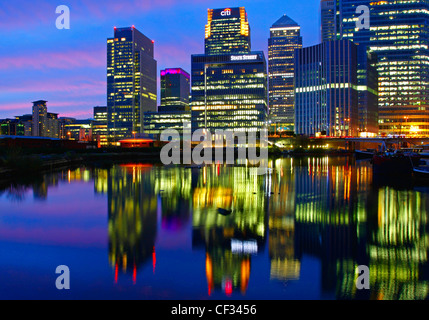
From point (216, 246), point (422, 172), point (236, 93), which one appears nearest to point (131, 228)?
point (216, 246)

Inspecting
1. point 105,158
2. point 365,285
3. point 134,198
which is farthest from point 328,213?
point 105,158

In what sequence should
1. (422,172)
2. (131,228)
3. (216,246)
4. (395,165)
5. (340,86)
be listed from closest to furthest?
(216,246), (131,228), (422,172), (395,165), (340,86)

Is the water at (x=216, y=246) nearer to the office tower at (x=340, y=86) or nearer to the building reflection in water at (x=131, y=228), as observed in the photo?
the building reflection in water at (x=131, y=228)

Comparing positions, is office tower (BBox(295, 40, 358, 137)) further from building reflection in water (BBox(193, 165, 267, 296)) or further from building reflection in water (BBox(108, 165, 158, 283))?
building reflection in water (BBox(108, 165, 158, 283))

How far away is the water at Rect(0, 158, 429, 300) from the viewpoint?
41.7ft

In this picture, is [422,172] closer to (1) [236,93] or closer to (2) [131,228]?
(2) [131,228]

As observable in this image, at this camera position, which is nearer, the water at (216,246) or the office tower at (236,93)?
the water at (216,246)

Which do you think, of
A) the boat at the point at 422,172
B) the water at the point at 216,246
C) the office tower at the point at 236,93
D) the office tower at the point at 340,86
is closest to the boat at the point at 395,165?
the boat at the point at 422,172

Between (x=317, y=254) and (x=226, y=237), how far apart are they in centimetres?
481

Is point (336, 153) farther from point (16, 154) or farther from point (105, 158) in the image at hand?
point (16, 154)

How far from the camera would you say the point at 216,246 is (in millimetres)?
17344

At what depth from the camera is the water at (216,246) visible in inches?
501

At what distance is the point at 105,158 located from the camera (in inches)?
4102

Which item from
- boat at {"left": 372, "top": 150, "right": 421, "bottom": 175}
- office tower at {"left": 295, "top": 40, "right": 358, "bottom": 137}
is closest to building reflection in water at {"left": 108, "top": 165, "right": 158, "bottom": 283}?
boat at {"left": 372, "top": 150, "right": 421, "bottom": 175}
